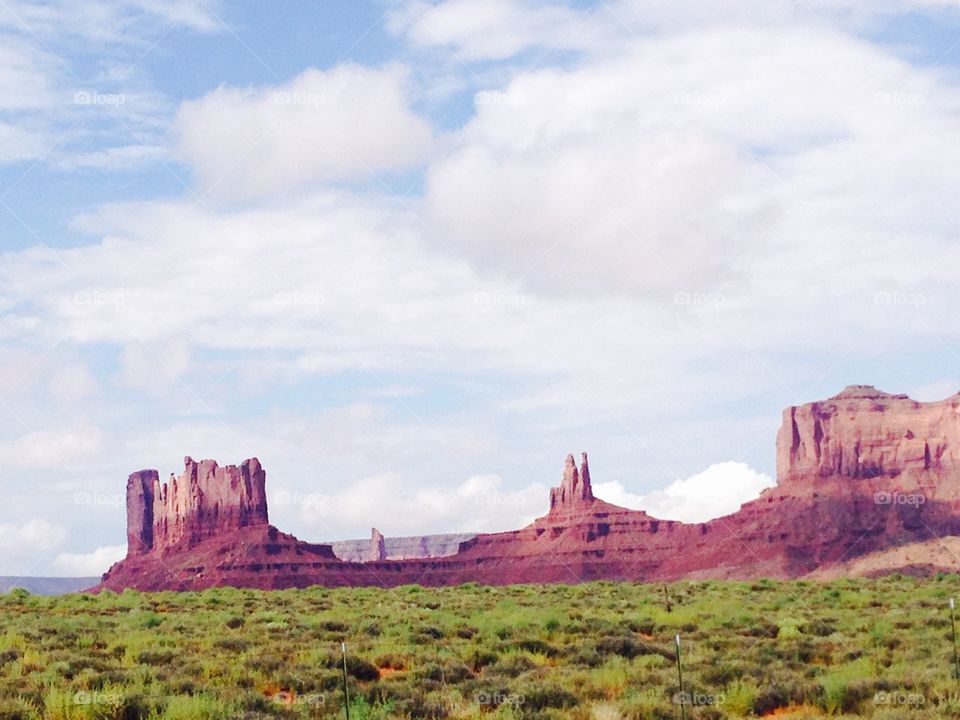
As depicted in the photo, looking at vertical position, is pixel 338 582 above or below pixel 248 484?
below

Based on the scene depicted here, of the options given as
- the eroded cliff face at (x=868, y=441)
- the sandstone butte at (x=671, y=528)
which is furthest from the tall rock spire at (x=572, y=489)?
the eroded cliff face at (x=868, y=441)

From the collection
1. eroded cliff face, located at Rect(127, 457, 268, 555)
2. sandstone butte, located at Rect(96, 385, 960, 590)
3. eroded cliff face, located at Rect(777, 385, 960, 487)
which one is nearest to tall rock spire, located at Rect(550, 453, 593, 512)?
sandstone butte, located at Rect(96, 385, 960, 590)

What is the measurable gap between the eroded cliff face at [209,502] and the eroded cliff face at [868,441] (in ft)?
228

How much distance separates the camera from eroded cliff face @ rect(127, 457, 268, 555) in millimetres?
165500

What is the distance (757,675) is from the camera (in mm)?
21297

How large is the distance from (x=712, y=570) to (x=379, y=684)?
13123cm

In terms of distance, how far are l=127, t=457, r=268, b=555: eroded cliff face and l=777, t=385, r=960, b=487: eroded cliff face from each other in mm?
69610

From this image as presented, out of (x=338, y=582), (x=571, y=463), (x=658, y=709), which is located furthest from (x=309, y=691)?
(x=571, y=463)

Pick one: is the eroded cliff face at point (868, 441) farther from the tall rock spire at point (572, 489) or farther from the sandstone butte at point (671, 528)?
the tall rock spire at point (572, 489)

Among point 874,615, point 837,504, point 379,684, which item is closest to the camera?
point 379,684

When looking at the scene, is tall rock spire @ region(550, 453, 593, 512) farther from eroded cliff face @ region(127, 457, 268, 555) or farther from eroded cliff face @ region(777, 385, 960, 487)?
eroded cliff face @ region(127, 457, 268, 555)

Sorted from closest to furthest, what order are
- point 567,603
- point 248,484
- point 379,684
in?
point 379,684, point 567,603, point 248,484

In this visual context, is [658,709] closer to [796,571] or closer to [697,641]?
[697,641]

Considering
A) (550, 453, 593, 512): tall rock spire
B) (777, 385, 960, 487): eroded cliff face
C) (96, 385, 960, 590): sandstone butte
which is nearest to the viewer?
(96, 385, 960, 590): sandstone butte
